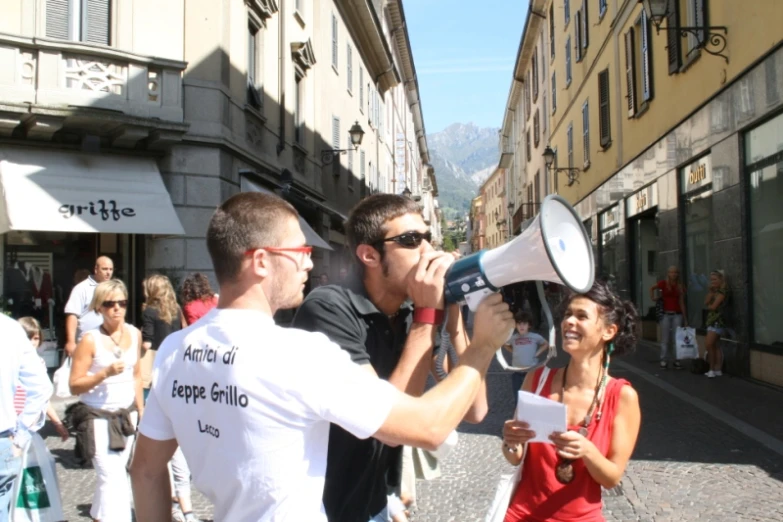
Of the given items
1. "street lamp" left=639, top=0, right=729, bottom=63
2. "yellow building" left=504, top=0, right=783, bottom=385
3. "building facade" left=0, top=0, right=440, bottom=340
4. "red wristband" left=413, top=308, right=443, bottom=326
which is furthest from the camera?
"building facade" left=0, top=0, right=440, bottom=340

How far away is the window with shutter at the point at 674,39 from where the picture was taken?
13.1 metres

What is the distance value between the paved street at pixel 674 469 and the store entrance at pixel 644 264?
730 centimetres

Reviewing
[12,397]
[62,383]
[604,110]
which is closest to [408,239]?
[12,397]

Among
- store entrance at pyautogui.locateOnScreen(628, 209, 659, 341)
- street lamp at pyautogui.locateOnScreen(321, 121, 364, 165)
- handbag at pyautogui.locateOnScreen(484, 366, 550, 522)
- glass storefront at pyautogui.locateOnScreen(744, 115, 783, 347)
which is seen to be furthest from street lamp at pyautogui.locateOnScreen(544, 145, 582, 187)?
handbag at pyautogui.locateOnScreen(484, 366, 550, 522)

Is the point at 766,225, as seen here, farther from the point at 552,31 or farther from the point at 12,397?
the point at 552,31

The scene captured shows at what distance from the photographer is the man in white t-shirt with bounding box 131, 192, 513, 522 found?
5.57 ft

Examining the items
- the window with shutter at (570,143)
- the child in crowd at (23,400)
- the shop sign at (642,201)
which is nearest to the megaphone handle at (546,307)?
the child in crowd at (23,400)

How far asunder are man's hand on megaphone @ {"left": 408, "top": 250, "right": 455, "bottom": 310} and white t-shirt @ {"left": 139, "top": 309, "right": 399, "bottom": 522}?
12.4 inches

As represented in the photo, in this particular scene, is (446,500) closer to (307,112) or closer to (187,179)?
(187,179)

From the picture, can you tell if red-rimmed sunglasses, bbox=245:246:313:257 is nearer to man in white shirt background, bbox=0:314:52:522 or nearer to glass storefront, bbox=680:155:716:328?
man in white shirt background, bbox=0:314:52:522

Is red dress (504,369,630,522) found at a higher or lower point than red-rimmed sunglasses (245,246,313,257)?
lower

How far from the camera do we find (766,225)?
1008cm

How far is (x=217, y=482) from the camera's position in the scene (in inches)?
71.0

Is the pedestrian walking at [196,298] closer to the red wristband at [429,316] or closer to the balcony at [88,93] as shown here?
the red wristband at [429,316]
